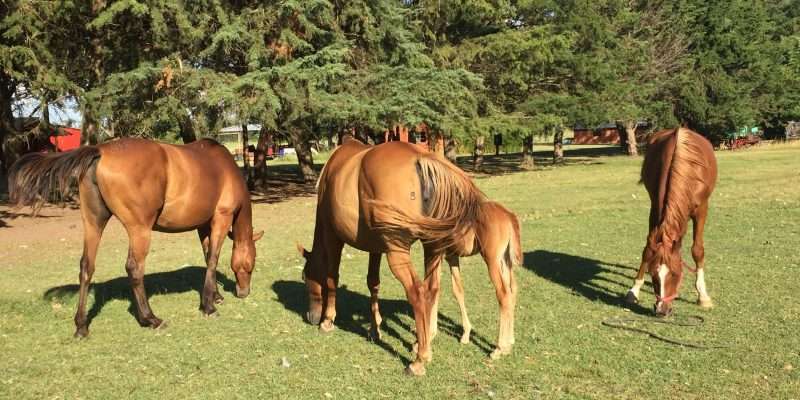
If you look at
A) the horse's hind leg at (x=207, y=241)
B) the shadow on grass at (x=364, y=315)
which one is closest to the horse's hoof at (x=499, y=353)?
the shadow on grass at (x=364, y=315)

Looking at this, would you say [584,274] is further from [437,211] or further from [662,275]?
[437,211]

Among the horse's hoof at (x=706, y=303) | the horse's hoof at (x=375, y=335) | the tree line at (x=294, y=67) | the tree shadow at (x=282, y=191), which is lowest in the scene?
the tree shadow at (x=282, y=191)

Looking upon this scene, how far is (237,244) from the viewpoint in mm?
8266

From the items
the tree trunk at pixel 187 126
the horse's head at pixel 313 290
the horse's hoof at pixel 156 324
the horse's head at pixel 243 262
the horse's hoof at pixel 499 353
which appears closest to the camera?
the horse's hoof at pixel 499 353

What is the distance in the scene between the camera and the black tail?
6.45 meters

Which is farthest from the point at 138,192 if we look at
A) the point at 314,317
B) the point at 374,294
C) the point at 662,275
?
the point at 662,275

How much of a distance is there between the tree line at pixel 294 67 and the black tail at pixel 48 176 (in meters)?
10.1

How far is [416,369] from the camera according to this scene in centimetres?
547

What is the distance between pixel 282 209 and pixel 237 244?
37.2 ft

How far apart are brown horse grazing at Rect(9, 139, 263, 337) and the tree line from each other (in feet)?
29.9

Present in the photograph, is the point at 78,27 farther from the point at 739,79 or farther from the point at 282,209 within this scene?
the point at 739,79

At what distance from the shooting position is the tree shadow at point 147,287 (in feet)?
27.8

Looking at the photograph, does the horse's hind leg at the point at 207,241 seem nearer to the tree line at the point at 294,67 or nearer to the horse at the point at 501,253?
the horse at the point at 501,253

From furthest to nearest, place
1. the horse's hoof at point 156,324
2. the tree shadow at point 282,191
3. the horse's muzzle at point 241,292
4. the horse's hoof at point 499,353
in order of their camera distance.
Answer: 1. the tree shadow at point 282,191
2. the horse's muzzle at point 241,292
3. the horse's hoof at point 156,324
4. the horse's hoof at point 499,353
